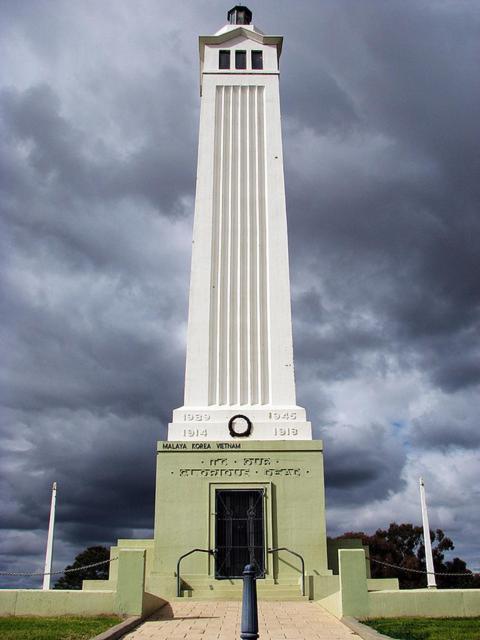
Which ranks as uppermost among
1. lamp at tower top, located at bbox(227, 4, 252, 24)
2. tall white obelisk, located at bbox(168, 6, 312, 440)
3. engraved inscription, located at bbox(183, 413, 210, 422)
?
lamp at tower top, located at bbox(227, 4, 252, 24)

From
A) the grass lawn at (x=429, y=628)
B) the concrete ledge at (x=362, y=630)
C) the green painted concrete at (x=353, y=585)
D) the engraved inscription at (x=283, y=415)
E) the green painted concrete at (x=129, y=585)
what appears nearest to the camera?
the concrete ledge at (x=362, y=630)

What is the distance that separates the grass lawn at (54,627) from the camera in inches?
372

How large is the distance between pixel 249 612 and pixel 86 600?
5879 mm

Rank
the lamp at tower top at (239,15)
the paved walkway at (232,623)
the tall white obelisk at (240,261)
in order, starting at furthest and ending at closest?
the lamp at tower top at (239,15) → the tall white obelisk at (240,261) → the paved walkway at (232,623)

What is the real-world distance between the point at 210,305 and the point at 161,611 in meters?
10.5

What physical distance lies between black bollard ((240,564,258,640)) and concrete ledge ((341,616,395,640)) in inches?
98.3

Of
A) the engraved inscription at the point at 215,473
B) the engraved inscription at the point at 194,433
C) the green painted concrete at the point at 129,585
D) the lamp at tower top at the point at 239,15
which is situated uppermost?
the lamp at tower top at the point at 239,15

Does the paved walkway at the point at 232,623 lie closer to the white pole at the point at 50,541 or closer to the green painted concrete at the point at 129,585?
the green painted concrete at the point at 129,585

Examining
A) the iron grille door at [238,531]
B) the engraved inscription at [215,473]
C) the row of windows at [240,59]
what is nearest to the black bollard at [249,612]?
the iron grille door at [238,531]

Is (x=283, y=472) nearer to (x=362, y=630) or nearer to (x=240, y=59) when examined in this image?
(x=362, y=630)

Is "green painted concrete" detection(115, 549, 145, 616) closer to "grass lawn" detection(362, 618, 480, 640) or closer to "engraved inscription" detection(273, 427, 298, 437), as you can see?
"grass lawn" detection(362, 618, 480, 640)

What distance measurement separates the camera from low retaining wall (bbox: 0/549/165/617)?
12.0 meters

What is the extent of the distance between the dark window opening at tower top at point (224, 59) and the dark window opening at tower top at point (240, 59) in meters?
0.34

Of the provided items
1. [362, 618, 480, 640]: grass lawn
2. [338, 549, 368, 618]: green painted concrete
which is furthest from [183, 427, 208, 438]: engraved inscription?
[362, 618, 480, 640]: grass lawn
